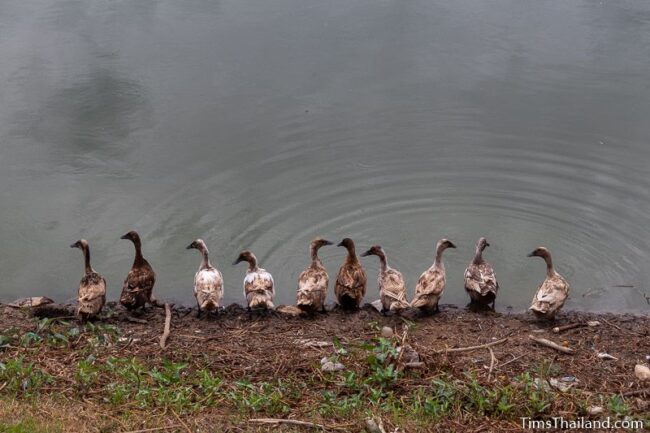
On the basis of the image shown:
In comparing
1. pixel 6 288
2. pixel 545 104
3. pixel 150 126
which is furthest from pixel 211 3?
pixel 6 288

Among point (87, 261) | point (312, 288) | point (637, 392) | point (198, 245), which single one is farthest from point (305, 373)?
point (87, 261)

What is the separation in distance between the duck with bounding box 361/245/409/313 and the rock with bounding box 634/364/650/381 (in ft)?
10.3

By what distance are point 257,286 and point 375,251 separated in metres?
1.78

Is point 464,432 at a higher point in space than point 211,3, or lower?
lower

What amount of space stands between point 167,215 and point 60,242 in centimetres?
173

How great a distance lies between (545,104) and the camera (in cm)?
1703

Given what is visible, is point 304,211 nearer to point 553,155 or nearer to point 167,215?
point 167,215

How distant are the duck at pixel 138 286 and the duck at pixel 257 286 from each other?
1.31 metres

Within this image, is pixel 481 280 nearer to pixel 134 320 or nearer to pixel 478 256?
pixel 478 256

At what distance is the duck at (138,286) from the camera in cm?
1188

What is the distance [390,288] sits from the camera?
11.7 meters

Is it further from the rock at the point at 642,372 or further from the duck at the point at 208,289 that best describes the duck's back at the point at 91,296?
the rock at the point at 642,372

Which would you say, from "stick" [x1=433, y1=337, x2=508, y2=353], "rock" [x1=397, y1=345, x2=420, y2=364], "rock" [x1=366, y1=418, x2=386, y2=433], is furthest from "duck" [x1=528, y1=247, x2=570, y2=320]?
"rock" [x1=366, y1=418, x2=386, y2=433]

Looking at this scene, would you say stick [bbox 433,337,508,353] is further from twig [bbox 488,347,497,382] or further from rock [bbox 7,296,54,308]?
rock [bbox 7,296,54,308]
